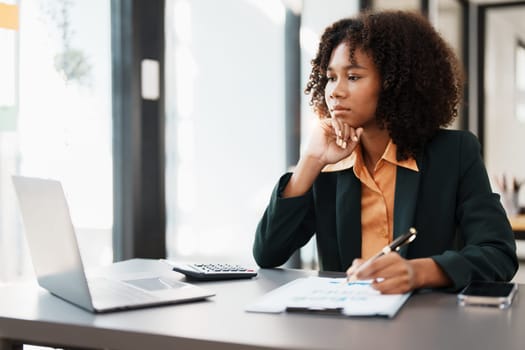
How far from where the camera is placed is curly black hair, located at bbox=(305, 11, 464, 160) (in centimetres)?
160

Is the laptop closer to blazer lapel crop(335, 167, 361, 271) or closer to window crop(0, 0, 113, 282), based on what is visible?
blazer lapel crop(335, 167, 361, 271)

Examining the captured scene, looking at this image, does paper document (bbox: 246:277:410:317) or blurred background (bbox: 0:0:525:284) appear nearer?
paper document (bbox: 246:277:410:317)

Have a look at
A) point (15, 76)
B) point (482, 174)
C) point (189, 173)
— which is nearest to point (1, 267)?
point (15, 76)

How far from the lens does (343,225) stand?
5.09ft

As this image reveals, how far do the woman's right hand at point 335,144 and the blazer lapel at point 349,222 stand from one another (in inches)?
2.9

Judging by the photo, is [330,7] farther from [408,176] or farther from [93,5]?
[408,176]

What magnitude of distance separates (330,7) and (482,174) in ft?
7.51

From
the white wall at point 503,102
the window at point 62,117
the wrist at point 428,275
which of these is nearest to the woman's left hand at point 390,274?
the wrist at point 428,275

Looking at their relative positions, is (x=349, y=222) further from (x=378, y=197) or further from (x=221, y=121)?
(x=221, y=121)

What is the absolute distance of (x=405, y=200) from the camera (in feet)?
4.96

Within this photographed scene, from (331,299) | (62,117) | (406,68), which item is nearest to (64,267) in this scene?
(331,299)

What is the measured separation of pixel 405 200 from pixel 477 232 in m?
0.17

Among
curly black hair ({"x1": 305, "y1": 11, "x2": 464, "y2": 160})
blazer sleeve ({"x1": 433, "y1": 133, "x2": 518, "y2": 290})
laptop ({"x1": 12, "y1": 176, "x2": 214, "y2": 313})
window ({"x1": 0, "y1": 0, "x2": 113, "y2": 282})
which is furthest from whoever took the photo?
window ({"x1": 0, "y1": 0, "x2": 113, "y2": 282})

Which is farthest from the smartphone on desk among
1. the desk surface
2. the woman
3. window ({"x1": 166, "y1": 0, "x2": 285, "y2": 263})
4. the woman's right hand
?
window ({"x1": 166, "y1": 0, "x2": 285, "y2": 263})
